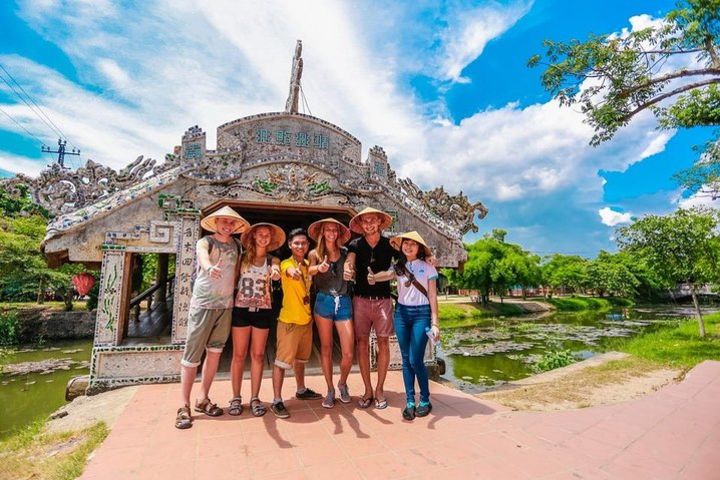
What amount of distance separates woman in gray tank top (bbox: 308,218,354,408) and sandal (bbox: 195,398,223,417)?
95cm

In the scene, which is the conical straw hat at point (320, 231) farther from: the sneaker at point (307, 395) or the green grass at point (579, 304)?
the green grass at point (579, 304)

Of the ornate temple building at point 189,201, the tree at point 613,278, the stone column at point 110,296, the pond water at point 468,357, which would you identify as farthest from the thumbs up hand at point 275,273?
the tree at point 613,278

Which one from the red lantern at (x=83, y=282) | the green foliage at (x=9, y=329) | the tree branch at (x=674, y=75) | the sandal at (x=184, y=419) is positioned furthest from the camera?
the green foliage at (x=9, y=329)

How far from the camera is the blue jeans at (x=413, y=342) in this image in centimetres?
327

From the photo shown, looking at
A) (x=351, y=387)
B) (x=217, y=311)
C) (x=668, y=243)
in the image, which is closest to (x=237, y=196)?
(x=217, y=311)

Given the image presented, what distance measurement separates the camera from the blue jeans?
3270 millimetres

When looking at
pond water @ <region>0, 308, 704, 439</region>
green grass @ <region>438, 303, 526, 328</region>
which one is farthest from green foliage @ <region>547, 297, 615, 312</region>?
pond water @ <region>0, 308, 704, 439</region>

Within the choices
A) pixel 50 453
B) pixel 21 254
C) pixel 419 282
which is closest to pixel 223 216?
pixel 419 282

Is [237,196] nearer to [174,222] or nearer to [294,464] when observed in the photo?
[174,222]

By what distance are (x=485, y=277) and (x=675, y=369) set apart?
1798 cm

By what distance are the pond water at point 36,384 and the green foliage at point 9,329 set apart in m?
0.81

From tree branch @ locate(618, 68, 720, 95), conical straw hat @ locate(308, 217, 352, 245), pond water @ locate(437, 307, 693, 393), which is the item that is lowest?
pond water @ locate(437, 307, 693, 393)

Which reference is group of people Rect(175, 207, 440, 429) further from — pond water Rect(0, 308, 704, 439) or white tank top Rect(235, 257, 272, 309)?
pond water Rect(0, 308, 704, 439)

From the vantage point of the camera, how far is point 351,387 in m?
4.23
